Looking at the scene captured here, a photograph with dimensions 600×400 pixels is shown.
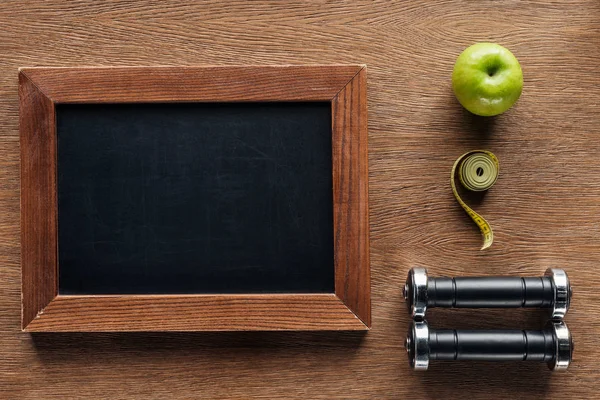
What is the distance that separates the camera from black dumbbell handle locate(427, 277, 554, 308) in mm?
954

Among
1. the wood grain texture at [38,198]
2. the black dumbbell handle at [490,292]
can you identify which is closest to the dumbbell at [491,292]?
the black dumbbell handle at [490,292]

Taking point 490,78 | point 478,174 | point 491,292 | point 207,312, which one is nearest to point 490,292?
point 491,292

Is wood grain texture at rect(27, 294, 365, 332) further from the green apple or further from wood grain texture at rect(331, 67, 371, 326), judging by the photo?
the green apple

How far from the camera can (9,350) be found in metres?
1.04

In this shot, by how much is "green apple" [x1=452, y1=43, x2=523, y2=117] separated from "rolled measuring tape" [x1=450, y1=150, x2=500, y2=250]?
9cm

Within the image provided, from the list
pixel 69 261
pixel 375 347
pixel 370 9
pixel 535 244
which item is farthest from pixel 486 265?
pixel 69 261

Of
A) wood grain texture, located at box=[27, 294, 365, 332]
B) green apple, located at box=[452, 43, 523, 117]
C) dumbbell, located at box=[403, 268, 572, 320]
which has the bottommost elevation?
wood grain texture, located at box=[27, 294, 365, 332]

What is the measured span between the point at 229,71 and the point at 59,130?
32cm

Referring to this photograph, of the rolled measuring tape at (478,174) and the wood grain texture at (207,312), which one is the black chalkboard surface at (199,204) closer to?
the wood grain texture at (207,312)

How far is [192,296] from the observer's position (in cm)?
100

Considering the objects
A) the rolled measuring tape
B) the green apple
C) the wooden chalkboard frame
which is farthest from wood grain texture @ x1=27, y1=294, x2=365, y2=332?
the green apple

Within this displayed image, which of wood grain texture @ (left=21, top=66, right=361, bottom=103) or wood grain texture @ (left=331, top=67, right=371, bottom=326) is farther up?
wood grain texture @ (left=21, top=66, right=361, bottom=103)

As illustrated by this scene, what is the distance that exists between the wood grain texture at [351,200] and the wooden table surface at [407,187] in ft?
0.14

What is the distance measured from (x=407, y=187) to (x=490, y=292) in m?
0.23
